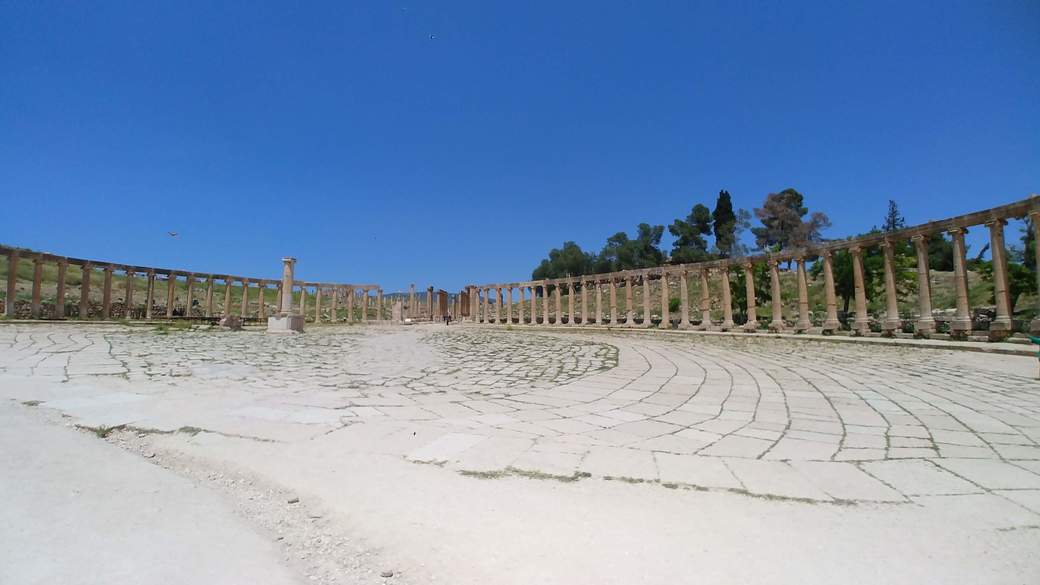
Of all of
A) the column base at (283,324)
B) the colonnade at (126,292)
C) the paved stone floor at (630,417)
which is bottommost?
the paved stone floor at (630,417)

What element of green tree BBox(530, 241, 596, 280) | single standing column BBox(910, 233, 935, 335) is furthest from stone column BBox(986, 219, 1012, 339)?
green tree BBox(530, 241, 596, 280)

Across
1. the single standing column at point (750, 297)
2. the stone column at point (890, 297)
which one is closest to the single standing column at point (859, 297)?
the stone column at point (890, 297)

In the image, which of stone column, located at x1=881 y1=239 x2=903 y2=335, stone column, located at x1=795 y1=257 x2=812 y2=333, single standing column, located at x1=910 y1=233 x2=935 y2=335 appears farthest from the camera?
stone column, located at x1=795 y1=257 x2=812 y2=333

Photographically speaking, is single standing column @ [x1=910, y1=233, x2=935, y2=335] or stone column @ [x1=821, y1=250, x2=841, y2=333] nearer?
single standing column @ [x1=910, y1=233, x2=935, y2=335]

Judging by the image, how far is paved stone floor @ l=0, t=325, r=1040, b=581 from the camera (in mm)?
2844

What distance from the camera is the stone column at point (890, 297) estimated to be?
15.2 metres

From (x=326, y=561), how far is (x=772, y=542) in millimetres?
1975

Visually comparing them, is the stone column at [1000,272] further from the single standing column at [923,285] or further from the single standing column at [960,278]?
the single standing column at [923,285]

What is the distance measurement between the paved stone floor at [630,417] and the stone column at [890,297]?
7.82m

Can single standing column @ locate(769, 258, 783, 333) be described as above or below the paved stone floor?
above

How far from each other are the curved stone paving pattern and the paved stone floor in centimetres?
2

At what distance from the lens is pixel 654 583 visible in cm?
171

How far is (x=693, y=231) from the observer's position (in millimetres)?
52125

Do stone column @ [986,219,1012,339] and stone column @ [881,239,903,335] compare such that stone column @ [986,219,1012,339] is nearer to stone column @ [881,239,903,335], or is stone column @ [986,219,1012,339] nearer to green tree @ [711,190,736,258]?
stone column @ [881,239,903,335]
